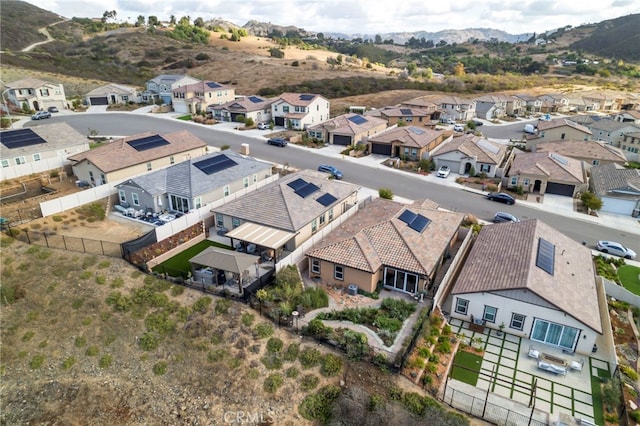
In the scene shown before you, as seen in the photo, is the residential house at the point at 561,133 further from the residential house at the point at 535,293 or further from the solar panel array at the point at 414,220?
the solar panel array at the point at 414,220

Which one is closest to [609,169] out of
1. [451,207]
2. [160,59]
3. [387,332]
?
[451,207]

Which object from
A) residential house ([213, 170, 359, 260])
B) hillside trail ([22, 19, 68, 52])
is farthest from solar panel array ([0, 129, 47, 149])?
hillside trail ([22, 19, 68, 52])

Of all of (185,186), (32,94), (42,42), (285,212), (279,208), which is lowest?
(285,212)

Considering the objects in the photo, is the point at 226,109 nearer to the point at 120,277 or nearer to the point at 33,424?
the point at 120,277

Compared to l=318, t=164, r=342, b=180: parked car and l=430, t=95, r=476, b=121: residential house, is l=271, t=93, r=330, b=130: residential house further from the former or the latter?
l=430, t=95, r=476, b=121: residential house

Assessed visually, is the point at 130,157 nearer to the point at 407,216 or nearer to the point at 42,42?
the point at 407,216

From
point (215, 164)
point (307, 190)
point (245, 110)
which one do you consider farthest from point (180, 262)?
point (245, 110)

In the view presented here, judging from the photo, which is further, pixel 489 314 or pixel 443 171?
pixel 443 171
